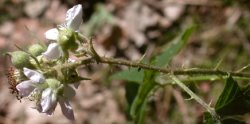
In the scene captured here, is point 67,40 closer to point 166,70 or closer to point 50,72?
A: point 50,72

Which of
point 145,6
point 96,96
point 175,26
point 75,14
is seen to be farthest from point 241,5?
point 75,14

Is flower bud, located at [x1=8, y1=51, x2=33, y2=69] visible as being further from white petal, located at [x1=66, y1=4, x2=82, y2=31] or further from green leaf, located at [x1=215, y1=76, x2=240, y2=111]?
green leaf, located at [x1=215, y1=76, x2=240, y2=111]

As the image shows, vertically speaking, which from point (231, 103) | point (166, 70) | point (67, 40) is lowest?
point (231, 103)

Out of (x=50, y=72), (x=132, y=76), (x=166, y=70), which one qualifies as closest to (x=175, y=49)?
(x=132, y=76)

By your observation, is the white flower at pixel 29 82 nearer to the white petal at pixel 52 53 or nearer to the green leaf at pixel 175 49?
the white petal at pixel 52 53

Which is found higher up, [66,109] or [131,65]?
[131,65]

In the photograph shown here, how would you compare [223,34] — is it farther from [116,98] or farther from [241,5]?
[116,98]

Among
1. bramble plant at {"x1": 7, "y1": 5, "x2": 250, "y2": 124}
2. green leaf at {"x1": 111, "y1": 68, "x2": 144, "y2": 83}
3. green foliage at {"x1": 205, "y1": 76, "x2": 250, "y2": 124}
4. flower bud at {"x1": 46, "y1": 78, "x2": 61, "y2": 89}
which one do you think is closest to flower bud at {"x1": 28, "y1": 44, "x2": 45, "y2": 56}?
bramble plant at {"x1": 7, "y1": 5, "x2": 250, "y2": 124}
